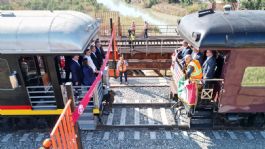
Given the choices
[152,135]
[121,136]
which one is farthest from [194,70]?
[121,136]

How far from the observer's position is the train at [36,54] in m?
6.85

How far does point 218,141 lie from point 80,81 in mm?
4568

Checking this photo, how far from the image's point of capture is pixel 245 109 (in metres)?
7.73

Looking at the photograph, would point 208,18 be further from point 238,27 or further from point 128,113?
point 128,113

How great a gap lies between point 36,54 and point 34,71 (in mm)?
966

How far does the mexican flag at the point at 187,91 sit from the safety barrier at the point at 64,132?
352 centimetres

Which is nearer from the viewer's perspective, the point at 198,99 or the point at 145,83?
the point at 198,99

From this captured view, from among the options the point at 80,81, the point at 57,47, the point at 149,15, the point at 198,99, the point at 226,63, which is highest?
the point at 57,47

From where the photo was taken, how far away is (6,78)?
7.39m

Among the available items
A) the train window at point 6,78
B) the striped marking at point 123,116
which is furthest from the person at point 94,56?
the train window at point 6,78

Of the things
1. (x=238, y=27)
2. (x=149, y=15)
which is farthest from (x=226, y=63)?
(x=149, y=15)

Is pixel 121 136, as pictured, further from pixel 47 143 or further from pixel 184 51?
pixel 47 143

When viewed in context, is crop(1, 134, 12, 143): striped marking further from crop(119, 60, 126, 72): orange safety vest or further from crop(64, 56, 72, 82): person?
crop(119, 60, 126, 72): orange safety vest

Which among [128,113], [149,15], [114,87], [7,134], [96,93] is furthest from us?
[149,15]
